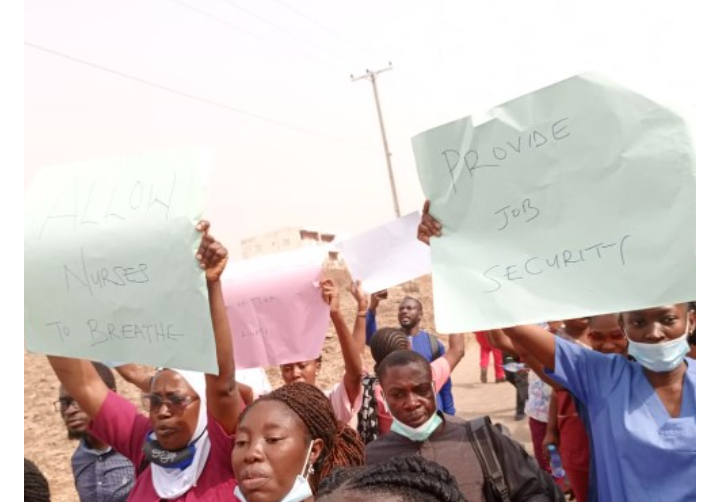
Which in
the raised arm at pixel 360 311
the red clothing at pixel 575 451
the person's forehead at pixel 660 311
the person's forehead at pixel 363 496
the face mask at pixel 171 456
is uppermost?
the raised arm at pixel 360 311

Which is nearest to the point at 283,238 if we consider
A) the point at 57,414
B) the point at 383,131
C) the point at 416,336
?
the point at 383,131

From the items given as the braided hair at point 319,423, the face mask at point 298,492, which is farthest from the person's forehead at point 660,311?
the face mask at point 298,492

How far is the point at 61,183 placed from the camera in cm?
275

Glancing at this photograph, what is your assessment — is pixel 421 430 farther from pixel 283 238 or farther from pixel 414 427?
pixel 283 238

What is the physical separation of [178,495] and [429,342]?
3.07m

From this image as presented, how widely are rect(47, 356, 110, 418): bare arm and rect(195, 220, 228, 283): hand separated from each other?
1.00 metres

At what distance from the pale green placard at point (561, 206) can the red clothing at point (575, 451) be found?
1127 mm

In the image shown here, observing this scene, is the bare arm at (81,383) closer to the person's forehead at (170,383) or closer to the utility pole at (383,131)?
the person's forehead at (170,383)

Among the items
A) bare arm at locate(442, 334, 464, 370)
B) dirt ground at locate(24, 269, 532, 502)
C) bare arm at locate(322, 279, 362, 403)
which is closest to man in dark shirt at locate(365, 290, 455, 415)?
bare arm at locate(442, 334, 464, 370)

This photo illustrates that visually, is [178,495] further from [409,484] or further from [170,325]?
[409,484]

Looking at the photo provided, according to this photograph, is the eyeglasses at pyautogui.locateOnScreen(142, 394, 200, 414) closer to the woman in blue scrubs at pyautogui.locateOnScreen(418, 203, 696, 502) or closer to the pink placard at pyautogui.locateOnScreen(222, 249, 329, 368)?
the pink placard at pyautogui.locateOnScreen(222, 249, 329, 368)

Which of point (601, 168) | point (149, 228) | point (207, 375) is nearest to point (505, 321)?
point (601, 168)

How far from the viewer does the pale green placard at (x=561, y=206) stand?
208cm

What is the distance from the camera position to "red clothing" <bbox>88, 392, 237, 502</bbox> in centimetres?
259
